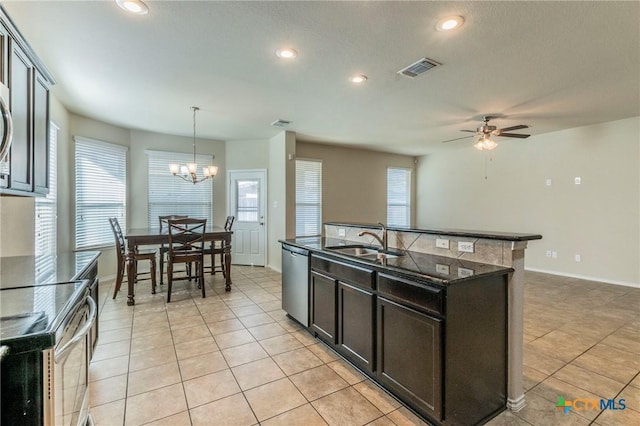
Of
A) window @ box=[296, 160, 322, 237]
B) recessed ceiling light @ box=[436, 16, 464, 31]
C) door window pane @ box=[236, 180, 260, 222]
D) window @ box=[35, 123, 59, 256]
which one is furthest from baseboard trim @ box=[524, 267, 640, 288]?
Result: window @ box=[35, 123, 59, 256]

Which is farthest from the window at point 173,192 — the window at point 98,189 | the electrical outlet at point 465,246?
the electrical outlet at point 465,246

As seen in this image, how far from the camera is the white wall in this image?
4680 millimetres

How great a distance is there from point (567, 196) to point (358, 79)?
4.75 metres

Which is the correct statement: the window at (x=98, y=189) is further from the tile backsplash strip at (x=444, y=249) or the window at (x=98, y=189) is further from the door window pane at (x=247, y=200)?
the tile backsplash strip at (x=444, y=249)

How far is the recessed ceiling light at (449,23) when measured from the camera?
6.81 ft

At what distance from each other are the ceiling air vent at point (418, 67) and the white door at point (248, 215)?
373cm

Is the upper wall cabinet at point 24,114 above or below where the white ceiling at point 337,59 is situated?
below

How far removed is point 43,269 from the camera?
188cm

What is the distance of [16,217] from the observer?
2629 millimetres

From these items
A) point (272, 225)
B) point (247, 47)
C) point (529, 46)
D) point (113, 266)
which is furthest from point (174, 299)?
point (529, 46)

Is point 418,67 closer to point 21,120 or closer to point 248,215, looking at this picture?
point 21,120

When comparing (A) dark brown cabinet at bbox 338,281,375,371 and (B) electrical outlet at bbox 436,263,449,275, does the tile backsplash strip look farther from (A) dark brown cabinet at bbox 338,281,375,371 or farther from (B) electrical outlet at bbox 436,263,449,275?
(A) dark brown cabinet at bbox 338,281,375,371

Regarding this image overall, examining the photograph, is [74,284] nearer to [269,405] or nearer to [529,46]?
[269,405]

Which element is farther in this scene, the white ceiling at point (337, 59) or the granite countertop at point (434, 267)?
the white ceiling at point (337, 59)
